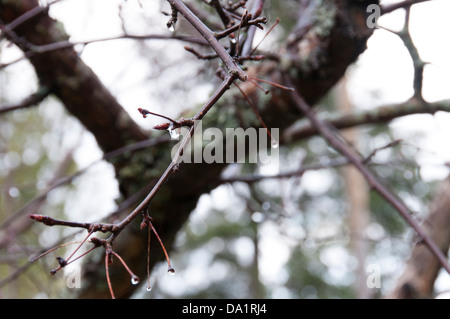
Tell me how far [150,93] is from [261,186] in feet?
8.33

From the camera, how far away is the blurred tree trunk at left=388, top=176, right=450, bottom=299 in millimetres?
1971

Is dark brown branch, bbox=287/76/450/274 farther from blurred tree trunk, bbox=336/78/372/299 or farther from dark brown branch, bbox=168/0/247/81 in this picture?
blurred tree trunk, bbox=336/78/372/299

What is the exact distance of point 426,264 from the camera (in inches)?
80.0

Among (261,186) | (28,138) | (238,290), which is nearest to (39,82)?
(261,186)

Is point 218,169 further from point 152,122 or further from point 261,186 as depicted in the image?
point 261,186

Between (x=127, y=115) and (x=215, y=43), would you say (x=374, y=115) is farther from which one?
(x=215, y=43)

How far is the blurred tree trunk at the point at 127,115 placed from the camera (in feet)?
4.75

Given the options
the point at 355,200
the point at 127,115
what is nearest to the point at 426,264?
the point at 127,115

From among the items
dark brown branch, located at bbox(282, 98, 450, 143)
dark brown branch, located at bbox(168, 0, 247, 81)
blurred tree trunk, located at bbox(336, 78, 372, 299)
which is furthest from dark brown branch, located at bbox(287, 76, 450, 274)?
blurred tree trunk, located at bbox(336, 78, 372, 299)

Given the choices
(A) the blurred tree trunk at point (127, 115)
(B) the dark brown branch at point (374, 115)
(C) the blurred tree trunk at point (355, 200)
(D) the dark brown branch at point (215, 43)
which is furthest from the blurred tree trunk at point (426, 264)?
(C) the blurred tree trunk at point (355, 200)

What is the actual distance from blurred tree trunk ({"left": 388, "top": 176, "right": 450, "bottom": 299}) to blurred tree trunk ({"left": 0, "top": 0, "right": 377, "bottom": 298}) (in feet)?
2.86

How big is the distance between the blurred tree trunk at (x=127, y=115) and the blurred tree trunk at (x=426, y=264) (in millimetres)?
871

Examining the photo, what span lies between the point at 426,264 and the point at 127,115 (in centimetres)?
154

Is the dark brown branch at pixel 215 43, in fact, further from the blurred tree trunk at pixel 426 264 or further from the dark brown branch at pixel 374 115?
the blurred tree trunk at pixel 426 264
